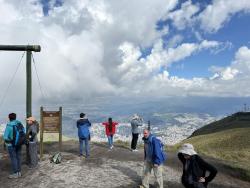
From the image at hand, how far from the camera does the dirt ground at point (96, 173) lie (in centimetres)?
1619

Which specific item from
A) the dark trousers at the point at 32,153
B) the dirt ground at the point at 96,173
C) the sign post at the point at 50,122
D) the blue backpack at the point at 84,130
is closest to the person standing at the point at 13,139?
the dirt ground at the point at 96,173

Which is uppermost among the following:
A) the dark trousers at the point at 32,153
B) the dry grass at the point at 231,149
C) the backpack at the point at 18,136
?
the backpack at the point at 18,136

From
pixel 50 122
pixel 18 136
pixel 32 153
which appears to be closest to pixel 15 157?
pixel 18 136

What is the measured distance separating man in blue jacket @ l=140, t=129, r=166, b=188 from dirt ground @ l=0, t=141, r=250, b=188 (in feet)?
3.65

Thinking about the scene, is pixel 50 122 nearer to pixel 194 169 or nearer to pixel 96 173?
pixel 96 173

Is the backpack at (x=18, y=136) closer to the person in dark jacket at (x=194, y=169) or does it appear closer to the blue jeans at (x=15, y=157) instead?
the blue jeans at (x=15, y=157)

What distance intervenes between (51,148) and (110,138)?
13.0 feet

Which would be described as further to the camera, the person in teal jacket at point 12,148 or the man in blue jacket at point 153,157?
the person in teal jacket at point 12,148

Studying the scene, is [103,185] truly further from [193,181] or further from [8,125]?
[193,181]

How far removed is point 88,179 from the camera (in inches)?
656

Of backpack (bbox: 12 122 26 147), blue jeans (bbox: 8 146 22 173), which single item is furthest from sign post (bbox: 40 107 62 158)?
backpack (bbox: 12 122 26 147)

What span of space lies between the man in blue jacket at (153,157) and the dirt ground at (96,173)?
111 centimetres

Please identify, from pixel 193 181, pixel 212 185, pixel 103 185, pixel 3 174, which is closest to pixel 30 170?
pixel 3 174

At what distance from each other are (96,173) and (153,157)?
4.01 metres
